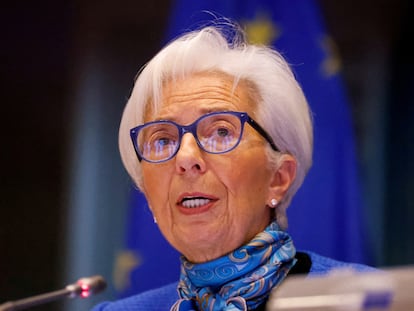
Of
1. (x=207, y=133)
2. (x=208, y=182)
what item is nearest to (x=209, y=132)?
(x=207, y=133)

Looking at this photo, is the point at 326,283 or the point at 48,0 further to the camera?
→ the point at 48,0

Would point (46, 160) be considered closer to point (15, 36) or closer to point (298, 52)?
point (15, 36)

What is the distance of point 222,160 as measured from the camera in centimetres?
144

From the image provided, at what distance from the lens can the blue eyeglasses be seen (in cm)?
146

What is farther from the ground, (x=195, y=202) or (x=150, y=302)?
(x=195, y=202)

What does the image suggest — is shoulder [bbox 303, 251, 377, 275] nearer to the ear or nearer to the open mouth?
the ear

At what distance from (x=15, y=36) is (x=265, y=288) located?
180 centimetres

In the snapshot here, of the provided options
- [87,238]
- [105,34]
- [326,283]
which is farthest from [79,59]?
[326,283]

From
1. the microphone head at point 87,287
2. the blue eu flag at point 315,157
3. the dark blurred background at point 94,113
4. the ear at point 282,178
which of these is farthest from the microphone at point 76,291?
the dark blurred background at point 94,113

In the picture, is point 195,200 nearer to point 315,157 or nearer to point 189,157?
point 189,157

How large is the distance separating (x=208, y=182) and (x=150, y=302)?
0.45 meters

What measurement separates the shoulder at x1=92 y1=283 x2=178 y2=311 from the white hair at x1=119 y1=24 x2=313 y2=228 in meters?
0.36

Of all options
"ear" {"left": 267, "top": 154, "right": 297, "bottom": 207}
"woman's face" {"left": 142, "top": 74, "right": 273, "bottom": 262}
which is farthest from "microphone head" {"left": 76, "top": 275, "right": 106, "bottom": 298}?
"ear" {"left": 267, "top": 154, "right": 297, "bottom": 207}

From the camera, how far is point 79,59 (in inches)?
108
